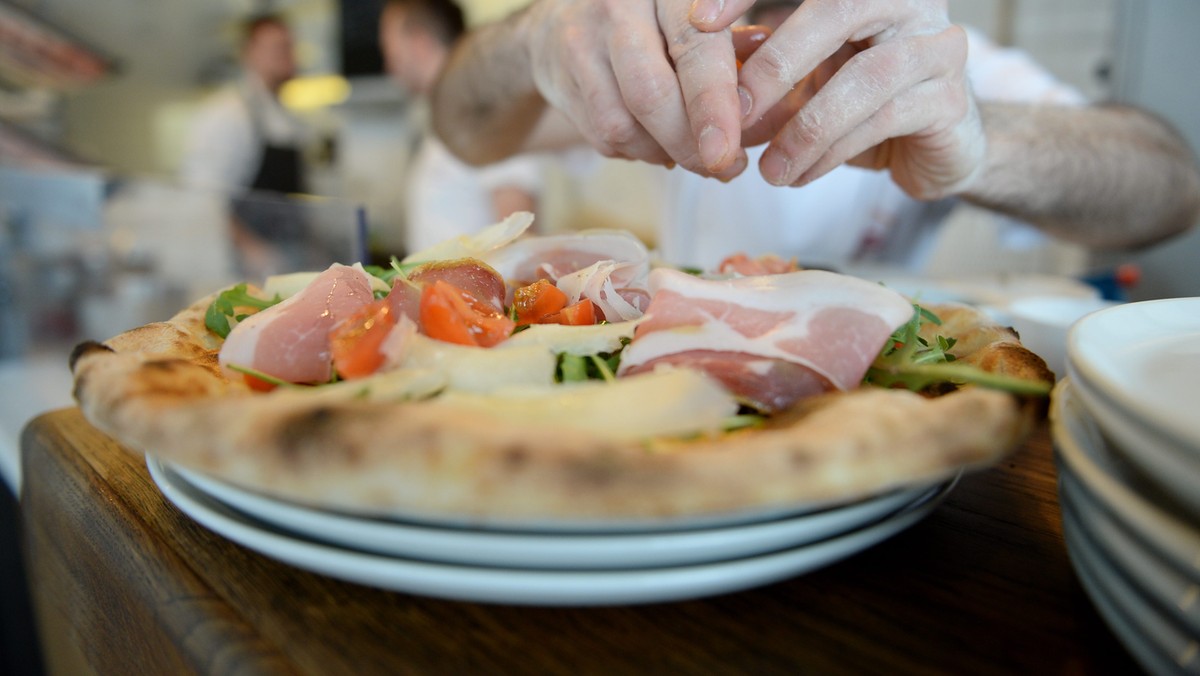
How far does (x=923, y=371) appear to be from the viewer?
0.53m

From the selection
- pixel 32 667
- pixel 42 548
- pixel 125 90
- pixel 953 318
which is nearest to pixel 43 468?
pixel 42 548

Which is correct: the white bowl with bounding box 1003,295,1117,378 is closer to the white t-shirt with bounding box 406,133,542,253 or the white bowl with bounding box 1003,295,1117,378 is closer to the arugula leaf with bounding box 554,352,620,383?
the arugula leaf with bounding box 554,352,620,383

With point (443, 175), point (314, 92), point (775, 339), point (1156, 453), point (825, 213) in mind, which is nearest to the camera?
point (1156, 453)

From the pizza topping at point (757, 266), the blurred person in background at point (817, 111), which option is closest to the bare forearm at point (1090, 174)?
the blurred person in background at point (817, 111)

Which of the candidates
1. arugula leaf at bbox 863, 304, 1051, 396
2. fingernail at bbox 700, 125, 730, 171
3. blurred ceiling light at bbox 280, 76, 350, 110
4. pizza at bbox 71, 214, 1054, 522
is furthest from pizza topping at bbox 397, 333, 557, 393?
blurred ceiling light at bbox 280, 76, 350, 110

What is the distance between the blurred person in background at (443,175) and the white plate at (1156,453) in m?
3.60

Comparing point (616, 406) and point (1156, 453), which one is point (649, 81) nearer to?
point (616, 406)

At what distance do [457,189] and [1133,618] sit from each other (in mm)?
3879

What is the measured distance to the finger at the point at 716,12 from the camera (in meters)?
0.81

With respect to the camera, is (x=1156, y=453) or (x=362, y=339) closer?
(x=1156, y=453)

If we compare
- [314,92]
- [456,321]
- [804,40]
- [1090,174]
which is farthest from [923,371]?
[314,92]

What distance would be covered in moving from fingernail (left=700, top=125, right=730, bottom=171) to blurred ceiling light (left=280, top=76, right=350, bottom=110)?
18.8 ft

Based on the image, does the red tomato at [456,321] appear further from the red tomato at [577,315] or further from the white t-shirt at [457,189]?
the white t-shirt at [457,189]

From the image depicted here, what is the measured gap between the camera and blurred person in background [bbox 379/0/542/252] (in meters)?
3.86
